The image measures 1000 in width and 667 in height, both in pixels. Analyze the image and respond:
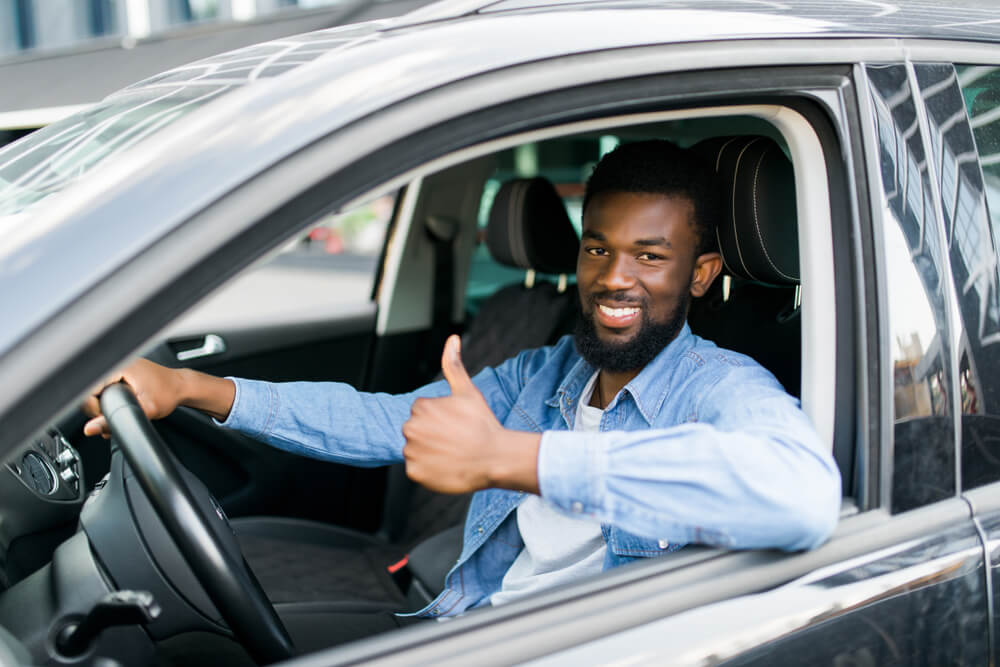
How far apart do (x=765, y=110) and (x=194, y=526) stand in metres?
0.96

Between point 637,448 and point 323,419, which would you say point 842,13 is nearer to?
point 637,448

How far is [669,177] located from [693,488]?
696mm

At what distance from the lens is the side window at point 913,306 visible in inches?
45.7

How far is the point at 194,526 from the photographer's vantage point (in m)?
1.25

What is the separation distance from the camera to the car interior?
151 cm

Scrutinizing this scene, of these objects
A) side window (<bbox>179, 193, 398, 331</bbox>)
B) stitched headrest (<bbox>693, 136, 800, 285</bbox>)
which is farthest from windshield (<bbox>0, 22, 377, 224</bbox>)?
side window (<bbox>179, 193, 398, 331</bbox>)

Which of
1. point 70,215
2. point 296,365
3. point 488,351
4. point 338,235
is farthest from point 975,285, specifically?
point 338,235

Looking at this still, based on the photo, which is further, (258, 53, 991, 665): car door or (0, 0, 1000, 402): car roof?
(258, 53, 991, 665): car door

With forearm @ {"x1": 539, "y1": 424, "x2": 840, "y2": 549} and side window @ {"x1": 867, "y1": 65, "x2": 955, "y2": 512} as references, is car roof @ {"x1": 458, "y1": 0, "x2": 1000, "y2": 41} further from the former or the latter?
forearm @ {"x1": 539, "y1": 424, "x2": 840, "y2": 549}

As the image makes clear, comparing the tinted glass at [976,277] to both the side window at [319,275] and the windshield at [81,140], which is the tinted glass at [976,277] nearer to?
the windshield at [81,140]

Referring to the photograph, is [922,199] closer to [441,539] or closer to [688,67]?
[688,67]

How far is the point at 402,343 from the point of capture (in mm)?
3197

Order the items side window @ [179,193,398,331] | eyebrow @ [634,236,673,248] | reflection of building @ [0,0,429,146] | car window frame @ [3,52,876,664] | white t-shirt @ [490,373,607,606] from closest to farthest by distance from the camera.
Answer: car window frame @ [3,52,876,664] < white t-shirt @ [490,373,607,606] < eyebrow @ [634,236,673,248] < reflection of building @ [0,0,429,146] < side window @ [179,193,398,331]

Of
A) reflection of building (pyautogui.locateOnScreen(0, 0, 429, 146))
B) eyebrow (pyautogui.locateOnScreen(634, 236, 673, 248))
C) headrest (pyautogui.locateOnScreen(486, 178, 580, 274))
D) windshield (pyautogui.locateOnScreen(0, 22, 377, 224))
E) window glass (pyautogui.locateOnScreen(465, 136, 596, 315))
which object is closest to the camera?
windshield (pyautogui.locateOnScreen(0, 22, 377, 224))
